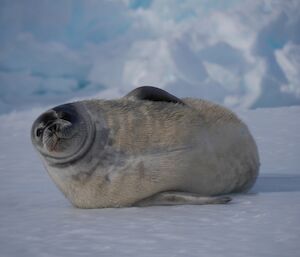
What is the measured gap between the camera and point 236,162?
4035mm

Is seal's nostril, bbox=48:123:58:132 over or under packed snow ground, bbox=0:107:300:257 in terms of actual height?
over

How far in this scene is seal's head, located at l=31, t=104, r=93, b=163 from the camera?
138 inches

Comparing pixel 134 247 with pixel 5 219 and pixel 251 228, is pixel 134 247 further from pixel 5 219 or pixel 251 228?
pixel 5 219

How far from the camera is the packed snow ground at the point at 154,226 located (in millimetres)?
2461

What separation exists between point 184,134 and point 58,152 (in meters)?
0.78

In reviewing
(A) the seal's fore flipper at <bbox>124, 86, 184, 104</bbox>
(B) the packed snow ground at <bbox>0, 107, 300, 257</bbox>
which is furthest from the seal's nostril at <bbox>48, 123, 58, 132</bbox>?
(A) the seal's fore flipper at <bbox>124, 86, 184, 104</bbox>

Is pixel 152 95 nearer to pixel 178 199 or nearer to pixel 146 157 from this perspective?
pixel 146 157

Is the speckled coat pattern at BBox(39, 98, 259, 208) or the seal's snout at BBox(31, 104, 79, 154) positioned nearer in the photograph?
the seal's snout at BBox(31, 104, 79, 154)

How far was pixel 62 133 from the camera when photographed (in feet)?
11.5

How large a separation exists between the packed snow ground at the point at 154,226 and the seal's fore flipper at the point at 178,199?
0.07 metres

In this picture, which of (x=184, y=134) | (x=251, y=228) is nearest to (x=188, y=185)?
(x=184, y=134)

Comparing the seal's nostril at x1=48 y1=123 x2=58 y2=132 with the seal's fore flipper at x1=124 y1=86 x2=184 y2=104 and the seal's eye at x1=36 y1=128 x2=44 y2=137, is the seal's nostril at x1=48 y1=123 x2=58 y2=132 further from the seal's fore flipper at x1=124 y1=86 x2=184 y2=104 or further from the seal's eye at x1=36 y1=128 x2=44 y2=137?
the seal's fore flipper at x1=124 y1=86 x2=184 y2=104

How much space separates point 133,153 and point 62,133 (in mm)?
441

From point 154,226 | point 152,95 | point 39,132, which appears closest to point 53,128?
point 39,132
